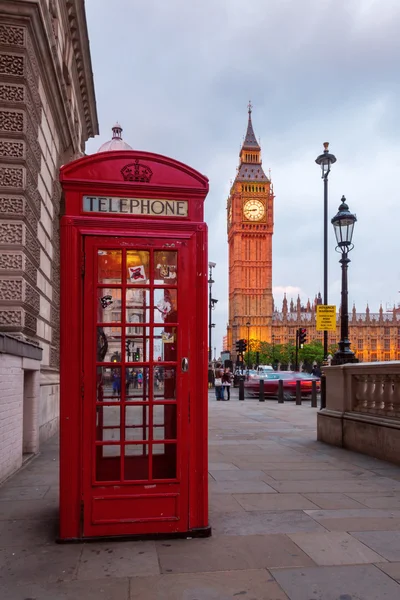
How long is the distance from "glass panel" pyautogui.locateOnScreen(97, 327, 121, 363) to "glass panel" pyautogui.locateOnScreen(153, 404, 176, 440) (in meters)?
0.53

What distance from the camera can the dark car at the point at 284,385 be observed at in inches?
1020

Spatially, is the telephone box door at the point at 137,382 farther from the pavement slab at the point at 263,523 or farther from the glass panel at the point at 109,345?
the pavement slab at the point at 263,523

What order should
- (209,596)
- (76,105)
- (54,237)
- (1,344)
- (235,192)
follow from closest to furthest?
(209,596), (1,344), (54,237), (76,105), (235,192)

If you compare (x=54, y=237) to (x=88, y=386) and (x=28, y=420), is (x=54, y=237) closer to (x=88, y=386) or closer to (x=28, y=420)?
(x=28, y=420)

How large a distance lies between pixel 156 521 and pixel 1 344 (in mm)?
3069

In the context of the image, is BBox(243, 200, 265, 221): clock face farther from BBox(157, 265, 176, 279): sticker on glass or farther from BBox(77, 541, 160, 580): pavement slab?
BBox(77, 541, 160, 580): pavement slab

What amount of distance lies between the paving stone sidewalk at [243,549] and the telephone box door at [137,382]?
11.9 inches

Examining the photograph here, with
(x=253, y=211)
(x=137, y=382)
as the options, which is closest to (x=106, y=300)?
(x=137, y=382)

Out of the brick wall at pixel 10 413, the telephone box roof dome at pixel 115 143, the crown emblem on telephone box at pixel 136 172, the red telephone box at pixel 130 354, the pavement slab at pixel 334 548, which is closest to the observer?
the pavement slab at pixel 334 548

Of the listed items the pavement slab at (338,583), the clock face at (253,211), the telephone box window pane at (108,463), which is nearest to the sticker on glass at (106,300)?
the telephone box window pane at (108,463)

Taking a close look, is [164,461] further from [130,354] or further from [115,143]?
[115,143]

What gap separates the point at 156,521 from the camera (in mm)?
4695

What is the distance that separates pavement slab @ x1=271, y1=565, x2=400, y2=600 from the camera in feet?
11.6

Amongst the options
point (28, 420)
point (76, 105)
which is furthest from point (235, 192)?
point (28, 420)
